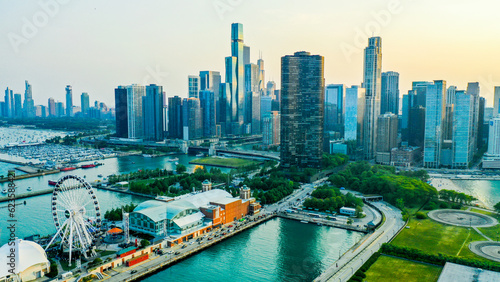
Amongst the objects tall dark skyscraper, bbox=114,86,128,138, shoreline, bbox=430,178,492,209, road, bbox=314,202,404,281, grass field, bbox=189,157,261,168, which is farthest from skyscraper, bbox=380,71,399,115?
road, bbox=314,202,404,281

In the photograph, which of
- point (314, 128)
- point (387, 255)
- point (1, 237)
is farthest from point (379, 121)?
point (1, 237)

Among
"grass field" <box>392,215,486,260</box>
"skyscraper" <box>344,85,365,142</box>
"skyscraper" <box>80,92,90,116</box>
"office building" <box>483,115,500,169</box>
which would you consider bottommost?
"grass field" <box>392,215,486,260</box>

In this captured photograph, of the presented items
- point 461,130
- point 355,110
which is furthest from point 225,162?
point 461,130

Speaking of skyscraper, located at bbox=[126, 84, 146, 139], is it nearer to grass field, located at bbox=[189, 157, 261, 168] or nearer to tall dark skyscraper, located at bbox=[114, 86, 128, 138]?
tall dark skyscraper, located at bbox=[114, 86, 128, 138]

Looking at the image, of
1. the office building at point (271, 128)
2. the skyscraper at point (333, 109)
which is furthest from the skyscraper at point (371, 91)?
the skyscraper at point (333, 109)

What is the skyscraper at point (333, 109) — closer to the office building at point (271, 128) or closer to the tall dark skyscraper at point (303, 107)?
the office building at point (271, 128)

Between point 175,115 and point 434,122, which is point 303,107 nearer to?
point 434,122
